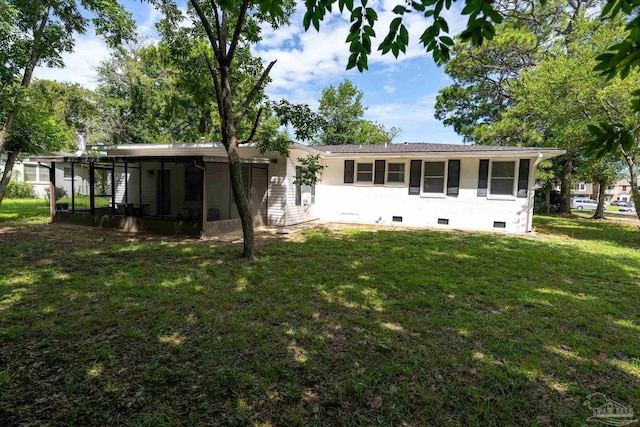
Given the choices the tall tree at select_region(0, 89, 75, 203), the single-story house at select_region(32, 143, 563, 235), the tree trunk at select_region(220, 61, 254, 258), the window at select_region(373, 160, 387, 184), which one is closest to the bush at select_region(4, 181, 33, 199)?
the single-story house at select_region(32, 143, 563, 235)

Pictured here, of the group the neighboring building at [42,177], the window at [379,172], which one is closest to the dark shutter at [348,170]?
the window at [379,172]

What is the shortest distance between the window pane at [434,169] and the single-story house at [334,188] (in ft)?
0.12

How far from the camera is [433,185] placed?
12.2m

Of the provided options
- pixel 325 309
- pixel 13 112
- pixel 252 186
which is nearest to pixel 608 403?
pixel 325 309

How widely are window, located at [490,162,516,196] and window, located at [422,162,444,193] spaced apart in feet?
5.61

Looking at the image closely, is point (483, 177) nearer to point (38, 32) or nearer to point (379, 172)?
point (379, 172)

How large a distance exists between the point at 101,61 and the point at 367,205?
19097 mm

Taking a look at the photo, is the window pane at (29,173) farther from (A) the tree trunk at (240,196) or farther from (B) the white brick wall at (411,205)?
(A) the tree trunk at (240,196)

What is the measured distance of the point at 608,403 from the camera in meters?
2.44

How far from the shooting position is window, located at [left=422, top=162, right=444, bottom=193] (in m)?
12.1

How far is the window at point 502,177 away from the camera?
36.7ft

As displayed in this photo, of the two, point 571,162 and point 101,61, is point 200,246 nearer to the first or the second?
point 101,61

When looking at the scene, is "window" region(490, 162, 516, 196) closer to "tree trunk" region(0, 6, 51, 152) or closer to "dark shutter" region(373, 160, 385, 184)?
"dark shutter" region(373, 160, 385, 184)

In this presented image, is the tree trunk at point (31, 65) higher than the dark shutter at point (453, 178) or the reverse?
higher
